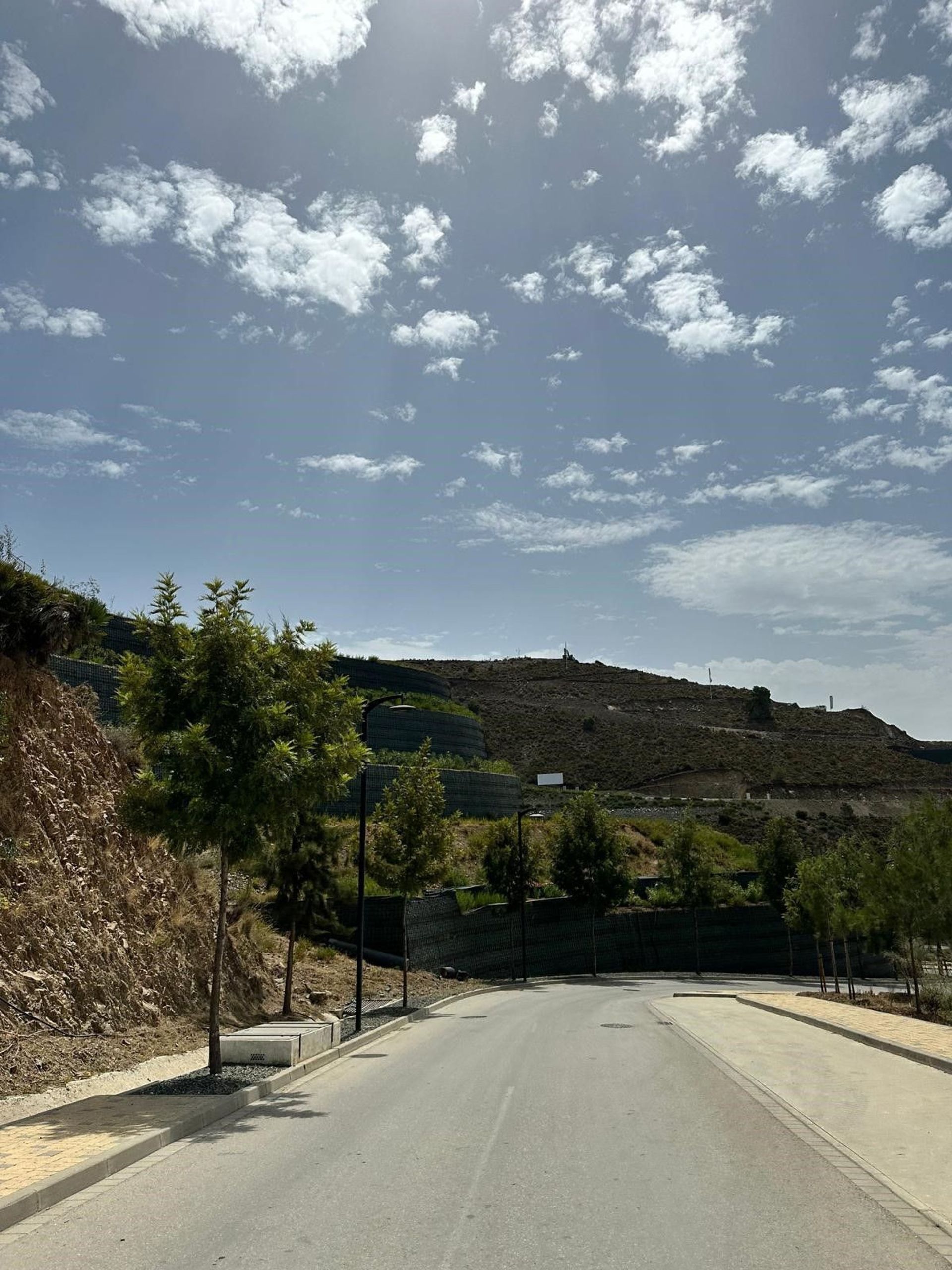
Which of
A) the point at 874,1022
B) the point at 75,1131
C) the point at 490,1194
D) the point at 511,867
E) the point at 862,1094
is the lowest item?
the point at 874,1022

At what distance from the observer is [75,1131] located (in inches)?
390

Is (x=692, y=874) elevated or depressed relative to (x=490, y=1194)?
elevated

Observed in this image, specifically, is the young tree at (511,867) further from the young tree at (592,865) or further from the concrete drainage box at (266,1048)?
the concrete drainage box at (266,1048)

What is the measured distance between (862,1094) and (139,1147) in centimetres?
879

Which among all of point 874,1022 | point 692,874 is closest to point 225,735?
point 874,1022

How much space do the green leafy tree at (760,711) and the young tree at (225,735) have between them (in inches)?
4942

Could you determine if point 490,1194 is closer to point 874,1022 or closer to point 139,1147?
point 139,1147

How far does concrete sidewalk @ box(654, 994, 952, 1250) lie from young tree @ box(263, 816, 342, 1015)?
9836 mm

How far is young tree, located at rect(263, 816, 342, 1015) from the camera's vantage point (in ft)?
84.6

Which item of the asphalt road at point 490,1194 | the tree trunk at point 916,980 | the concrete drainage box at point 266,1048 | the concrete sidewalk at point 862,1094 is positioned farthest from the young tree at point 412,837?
the asphalt road at point 490,1194

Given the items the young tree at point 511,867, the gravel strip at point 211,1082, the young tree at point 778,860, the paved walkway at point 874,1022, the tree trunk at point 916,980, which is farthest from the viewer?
the young tree at point 778,860

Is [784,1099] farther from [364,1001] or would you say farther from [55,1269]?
[364,1001]

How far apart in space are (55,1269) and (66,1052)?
901 cm

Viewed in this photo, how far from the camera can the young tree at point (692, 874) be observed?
53.2m
